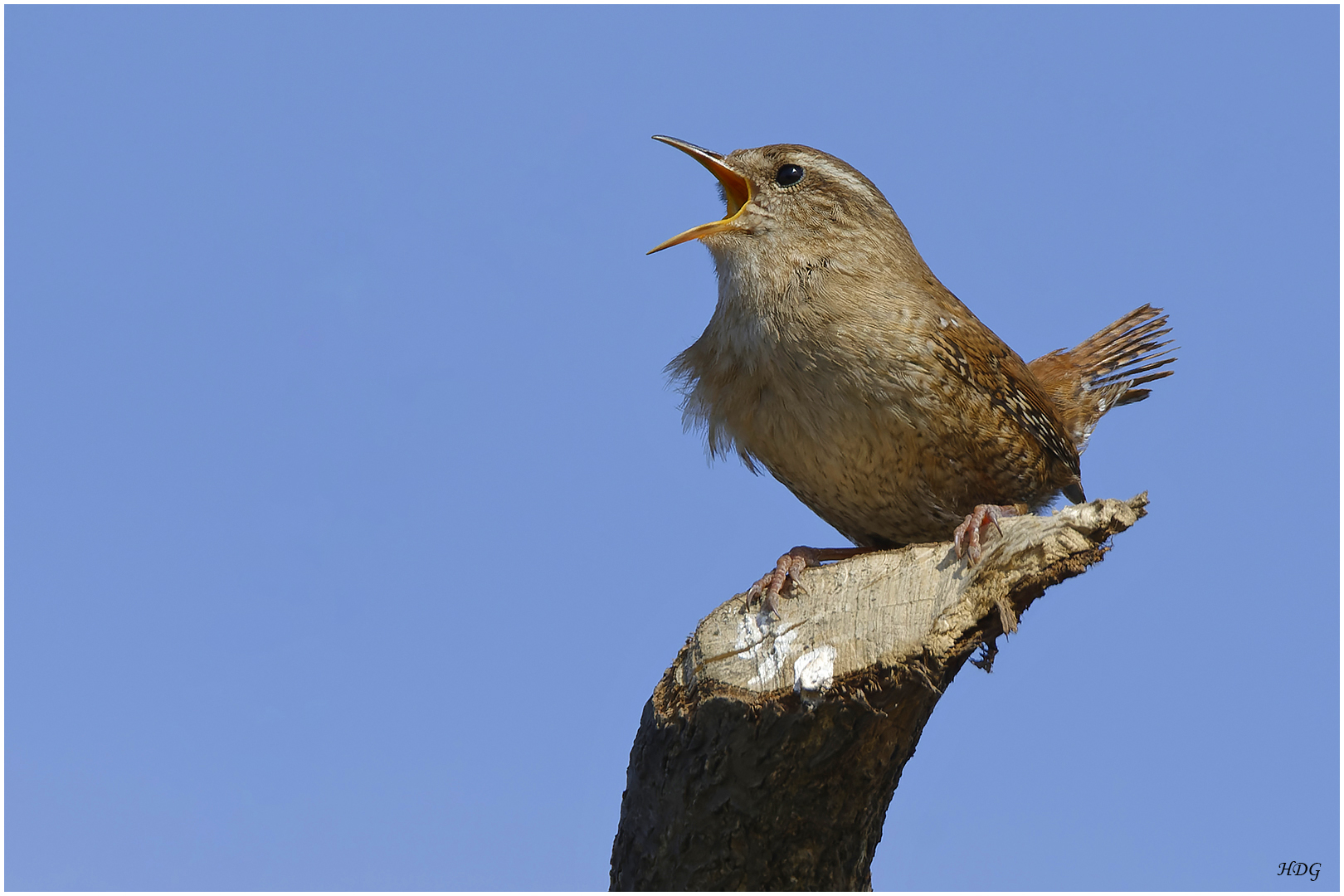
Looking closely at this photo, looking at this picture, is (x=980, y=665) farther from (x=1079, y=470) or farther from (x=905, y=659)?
(x=1079, y=470)

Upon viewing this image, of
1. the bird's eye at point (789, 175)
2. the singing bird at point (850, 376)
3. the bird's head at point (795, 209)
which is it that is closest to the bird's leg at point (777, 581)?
the singing bird at point (850, 376)

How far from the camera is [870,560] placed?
407 cm

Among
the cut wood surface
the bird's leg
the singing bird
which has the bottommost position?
the cut wood surface

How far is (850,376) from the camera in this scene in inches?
181

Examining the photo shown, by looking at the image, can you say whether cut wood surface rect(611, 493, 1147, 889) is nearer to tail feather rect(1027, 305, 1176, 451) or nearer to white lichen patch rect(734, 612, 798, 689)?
white lichen patch rect(734, 612, 798, 689)

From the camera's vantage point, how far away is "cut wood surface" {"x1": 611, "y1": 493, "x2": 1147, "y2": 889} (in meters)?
3.81

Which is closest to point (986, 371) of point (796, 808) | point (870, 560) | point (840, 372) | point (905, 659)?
point (840, 372)

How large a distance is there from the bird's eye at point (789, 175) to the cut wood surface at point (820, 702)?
6.86 feet

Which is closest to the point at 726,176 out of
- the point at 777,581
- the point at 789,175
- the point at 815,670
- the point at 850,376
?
the point at 789,175

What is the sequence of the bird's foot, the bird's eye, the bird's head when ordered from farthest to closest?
the bird's eye, the bird's head, the bird's foot

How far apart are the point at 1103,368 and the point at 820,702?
142 inches

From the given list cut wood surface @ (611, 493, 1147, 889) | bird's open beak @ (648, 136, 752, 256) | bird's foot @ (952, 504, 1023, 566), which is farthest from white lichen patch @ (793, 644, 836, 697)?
bird's open beak @ (648, 136, 752, 256)

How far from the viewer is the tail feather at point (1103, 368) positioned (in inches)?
243

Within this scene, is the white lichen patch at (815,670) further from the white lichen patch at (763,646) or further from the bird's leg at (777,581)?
the bird's leg at (777,581)
